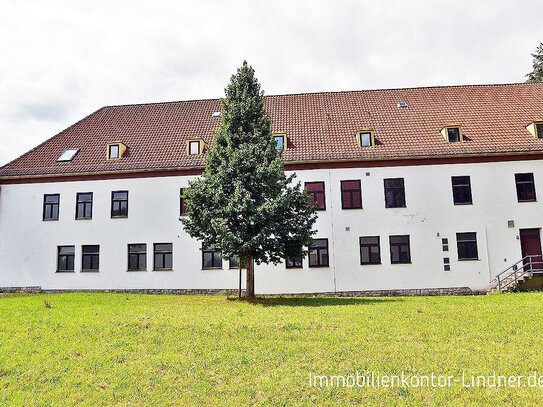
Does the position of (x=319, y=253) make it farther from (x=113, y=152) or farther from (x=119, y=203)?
(x=113, y=152)

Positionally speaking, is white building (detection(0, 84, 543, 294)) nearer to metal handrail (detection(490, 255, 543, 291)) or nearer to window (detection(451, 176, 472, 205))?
window (detection(451, 176, 472, 205))

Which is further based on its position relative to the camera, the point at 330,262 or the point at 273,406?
the point at 330,262

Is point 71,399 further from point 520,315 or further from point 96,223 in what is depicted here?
point 96,223

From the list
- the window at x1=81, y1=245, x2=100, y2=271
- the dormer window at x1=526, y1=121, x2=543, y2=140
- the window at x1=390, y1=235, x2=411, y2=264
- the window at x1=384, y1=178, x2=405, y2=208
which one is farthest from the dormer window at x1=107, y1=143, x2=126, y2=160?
the dormer window at x1=526, y1=121, x2=543, y2=140

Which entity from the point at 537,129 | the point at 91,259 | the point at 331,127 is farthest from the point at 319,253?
the point at 537,129

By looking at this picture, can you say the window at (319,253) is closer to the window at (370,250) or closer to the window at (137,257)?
the window at (370,250)

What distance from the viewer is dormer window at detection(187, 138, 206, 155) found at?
23859 mm

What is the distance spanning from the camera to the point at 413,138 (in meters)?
23.3

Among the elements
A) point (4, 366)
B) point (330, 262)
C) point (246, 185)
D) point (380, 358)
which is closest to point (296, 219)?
point (246, 185)

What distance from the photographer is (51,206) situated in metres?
24.0

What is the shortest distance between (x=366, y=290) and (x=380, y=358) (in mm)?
13836

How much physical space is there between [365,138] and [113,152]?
1372cm

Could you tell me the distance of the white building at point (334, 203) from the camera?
21469 millimetres

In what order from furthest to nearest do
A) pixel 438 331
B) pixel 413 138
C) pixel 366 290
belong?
pixel 413 138 → pixel 366 290 → pixel 438 331
